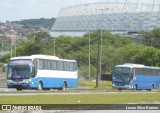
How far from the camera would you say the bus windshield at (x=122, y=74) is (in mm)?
53406

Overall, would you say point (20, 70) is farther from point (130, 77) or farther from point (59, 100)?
point (59, 100)

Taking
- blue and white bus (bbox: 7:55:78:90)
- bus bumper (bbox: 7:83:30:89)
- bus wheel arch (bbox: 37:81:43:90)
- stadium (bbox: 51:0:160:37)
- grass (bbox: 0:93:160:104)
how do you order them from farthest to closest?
stadium (bbox: 51:0:160:37)
bus wheel arch (bbox: 37:81:43:90)
blue and white bus (bbox: 7:55:78:90)
bus bumper (bbox: 7:83:30:89)
grass (bbox: 0:93:160:104)

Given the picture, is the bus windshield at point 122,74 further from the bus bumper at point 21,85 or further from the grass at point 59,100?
the grass at point 59,100

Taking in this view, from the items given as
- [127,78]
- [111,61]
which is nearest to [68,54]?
[111,61]

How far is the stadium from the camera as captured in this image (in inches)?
5571

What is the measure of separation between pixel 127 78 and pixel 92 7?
111500 mm

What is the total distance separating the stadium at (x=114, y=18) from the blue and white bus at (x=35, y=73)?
88.9m

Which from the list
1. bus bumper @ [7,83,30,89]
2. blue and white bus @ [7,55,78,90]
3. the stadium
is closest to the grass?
bus bumper @ [7,83,30,89]

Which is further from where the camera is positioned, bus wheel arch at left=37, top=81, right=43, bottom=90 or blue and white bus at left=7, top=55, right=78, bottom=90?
bus wheel arch at left=37, top=81, right=43, bottom=90

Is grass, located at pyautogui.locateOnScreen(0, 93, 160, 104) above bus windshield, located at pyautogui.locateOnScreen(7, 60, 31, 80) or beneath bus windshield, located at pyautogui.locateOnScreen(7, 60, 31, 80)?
beneath

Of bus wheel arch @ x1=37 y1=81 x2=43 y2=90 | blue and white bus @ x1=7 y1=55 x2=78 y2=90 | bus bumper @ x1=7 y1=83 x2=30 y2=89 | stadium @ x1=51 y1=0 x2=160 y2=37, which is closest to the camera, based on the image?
bus bumper @ x1=7 y1=83 x2=30 y2=89

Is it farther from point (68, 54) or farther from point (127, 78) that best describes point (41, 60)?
point (68, 54)

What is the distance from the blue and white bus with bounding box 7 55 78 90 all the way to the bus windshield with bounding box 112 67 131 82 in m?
8.65

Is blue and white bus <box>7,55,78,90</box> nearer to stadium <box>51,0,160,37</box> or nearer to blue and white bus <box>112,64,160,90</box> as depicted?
blue and white bus <box>112,64,160,90</box>
